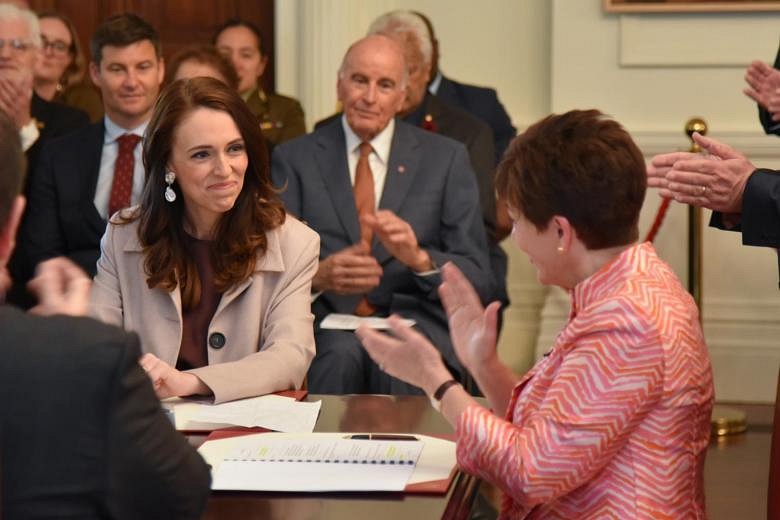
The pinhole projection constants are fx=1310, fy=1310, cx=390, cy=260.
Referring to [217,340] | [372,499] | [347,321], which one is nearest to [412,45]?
[347,321]

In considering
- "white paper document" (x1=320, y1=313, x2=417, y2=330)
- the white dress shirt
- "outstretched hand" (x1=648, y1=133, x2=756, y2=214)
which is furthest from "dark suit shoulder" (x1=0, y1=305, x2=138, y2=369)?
the white dress shirt

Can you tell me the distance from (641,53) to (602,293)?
4.31 m

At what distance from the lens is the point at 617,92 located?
6.43 metres

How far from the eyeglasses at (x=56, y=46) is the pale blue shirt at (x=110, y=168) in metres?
1.58

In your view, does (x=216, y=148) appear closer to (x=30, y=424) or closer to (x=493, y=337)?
(x=493, y=337)

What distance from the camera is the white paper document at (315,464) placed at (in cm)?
219

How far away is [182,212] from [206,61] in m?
1.97

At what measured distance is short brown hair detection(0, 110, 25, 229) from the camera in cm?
161

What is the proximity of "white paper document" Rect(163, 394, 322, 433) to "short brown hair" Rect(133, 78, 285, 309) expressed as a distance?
47 cm

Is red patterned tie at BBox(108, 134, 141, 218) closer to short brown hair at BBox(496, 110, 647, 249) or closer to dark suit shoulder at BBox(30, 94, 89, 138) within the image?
dark suit shoulder at BBox(30, 94, 89, 138)

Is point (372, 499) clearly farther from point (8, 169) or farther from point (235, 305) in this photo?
point (235, 305)

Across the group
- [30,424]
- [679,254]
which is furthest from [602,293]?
[679,254]

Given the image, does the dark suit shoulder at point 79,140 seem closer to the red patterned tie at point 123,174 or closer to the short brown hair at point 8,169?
the red patterned tie at point 123,174

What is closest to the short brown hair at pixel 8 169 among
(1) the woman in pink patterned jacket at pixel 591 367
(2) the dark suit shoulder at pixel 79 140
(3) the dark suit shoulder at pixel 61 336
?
(3) the dark suit shoulder at pixel 61 336
